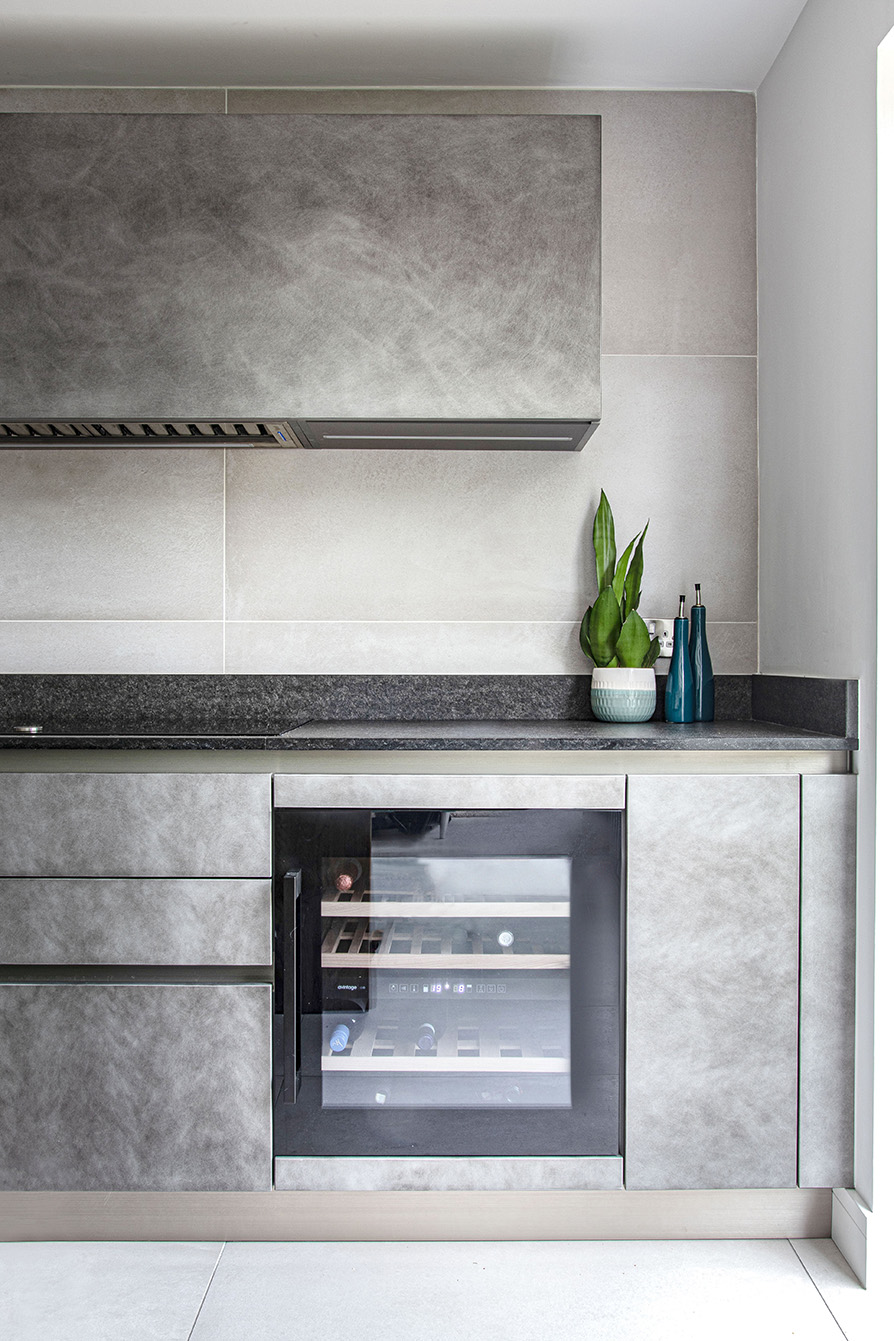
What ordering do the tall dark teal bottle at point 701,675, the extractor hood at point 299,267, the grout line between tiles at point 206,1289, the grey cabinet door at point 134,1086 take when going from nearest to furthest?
the grout line between tiles at point 206,1289
the grey cabinet door at point 134,1086
the extractor hood at point 299,267
the tall dark teal bottle at point 701,675

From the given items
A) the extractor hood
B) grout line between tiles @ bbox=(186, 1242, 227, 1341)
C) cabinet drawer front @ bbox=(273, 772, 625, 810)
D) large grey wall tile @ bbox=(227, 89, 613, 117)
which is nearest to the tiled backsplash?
large grey wall tile @ bbox=(227, 89, 613, 117)

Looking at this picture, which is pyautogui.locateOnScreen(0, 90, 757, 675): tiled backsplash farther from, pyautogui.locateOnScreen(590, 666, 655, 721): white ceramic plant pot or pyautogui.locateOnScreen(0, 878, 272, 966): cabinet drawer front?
pyautogui.locateOnScreen(0, 878, 272, 966): cabinet drawer front

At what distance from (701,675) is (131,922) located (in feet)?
4.45

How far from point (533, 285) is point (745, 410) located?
698 millimetres

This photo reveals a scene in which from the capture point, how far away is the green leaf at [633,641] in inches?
82.2

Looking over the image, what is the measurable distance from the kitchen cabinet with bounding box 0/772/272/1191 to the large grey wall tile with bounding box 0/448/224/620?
72 cm

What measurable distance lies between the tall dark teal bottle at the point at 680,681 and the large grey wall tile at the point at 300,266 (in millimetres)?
570

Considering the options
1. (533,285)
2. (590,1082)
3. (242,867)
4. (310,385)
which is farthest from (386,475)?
(590,1082)

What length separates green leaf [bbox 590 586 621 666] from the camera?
213cm

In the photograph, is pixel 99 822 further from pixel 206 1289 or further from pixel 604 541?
pixel 604 541

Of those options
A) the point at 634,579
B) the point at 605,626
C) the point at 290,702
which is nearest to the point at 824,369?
the point at 634,579

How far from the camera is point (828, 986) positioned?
5.49 feet

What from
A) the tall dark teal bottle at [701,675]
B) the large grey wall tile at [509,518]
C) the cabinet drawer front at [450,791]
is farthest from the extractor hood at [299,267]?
the cabinet drawer front at [450,791]

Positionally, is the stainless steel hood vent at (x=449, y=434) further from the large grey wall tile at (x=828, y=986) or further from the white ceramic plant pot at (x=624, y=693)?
the large grey wall tile at (x=828, y=986)
